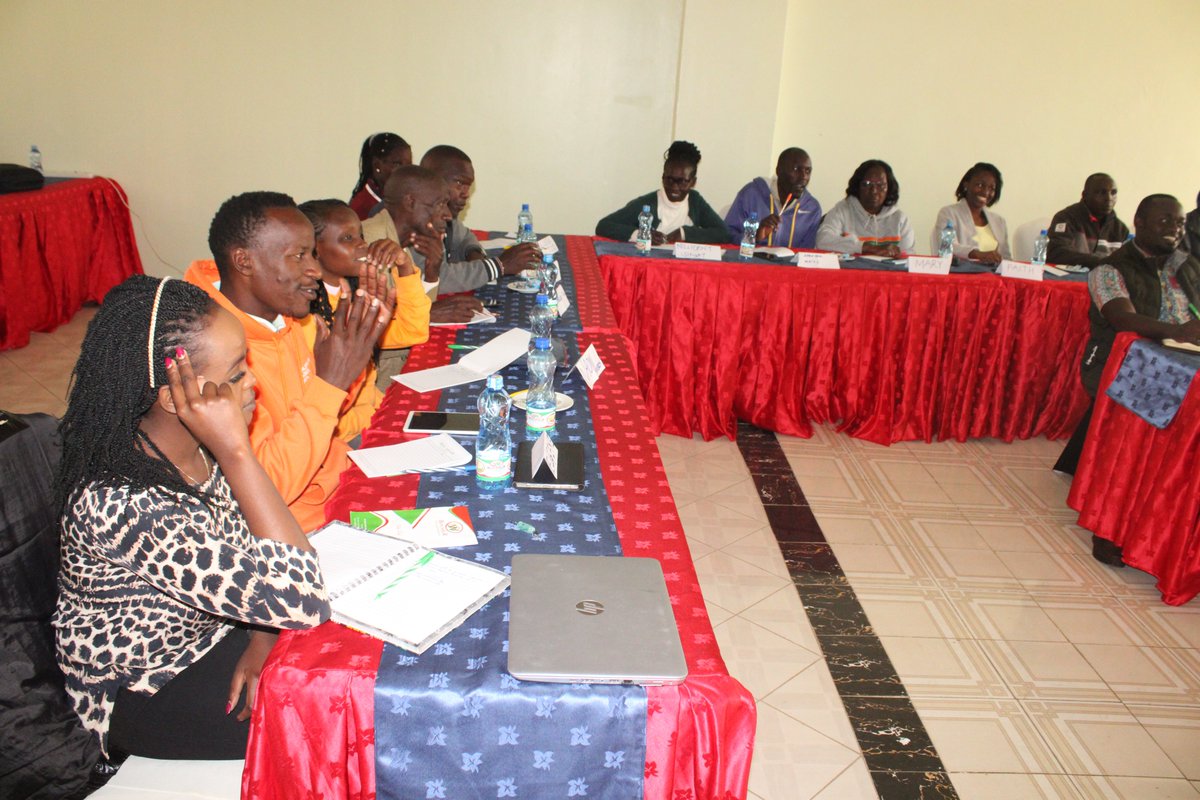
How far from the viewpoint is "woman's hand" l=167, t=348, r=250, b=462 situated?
47.5 inches

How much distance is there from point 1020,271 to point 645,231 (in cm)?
188

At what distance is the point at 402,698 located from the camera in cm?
113

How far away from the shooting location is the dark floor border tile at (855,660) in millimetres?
2043

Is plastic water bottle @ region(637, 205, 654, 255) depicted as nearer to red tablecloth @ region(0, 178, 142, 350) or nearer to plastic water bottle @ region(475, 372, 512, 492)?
plastic water bottle @ region(475, 372, 512, 492)

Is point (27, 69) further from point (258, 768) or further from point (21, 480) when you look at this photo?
point (258, 768)

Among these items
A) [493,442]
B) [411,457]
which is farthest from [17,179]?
[493,442]

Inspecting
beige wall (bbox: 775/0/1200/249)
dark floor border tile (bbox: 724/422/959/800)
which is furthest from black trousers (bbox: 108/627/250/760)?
beige wall (bbox: 775/0/1200/249)

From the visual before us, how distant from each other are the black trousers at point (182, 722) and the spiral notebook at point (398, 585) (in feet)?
0.84

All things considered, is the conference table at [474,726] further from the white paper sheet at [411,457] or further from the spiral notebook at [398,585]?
the white paper sheet at [411,457]

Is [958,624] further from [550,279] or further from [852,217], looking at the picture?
[852,217]

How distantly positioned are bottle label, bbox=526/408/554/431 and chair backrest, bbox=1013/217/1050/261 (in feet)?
14.5

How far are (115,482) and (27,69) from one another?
17.3 feet

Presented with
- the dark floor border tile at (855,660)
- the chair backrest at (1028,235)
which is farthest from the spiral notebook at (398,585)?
the chair backrest at (1028,235)

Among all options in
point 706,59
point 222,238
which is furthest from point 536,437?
point 706,59
